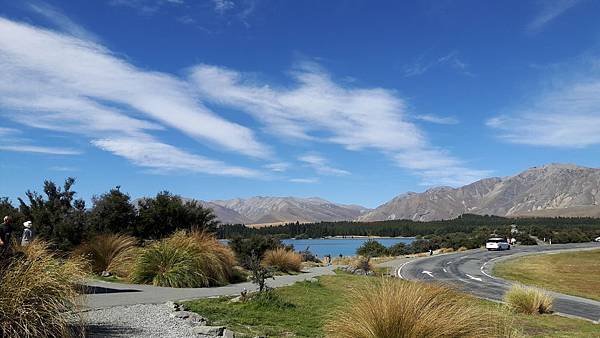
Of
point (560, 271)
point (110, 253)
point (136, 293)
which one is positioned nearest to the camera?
point (136, 293)

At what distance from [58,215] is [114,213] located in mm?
3198

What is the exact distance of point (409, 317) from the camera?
264 inches

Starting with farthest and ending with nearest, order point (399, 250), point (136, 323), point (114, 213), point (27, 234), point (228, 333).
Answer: point (399, 250) → point (114, 213) → point (27, 234) → point (136, 323) → point (228, 333)

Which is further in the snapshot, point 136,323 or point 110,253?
point 110,253

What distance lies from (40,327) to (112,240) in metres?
13.5

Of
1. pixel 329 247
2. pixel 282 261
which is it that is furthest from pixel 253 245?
pixel 329 247

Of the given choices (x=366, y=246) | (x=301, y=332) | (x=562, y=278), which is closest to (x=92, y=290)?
(x=301, y=332)

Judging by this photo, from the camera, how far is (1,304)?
635cm

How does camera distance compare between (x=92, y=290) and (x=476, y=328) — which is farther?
(x=92, y=290)

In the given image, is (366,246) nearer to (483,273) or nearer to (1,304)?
(483,273)

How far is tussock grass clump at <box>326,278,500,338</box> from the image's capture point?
6.59 m

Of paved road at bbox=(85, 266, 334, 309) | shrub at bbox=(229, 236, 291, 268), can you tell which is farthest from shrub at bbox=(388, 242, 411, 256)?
paved road at bbox=(85, 266, 334, 309)

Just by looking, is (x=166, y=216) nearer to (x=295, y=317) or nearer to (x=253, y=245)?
(x=253, y=245)

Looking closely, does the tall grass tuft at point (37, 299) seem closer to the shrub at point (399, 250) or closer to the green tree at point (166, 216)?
the green tree at point (166, 216)
